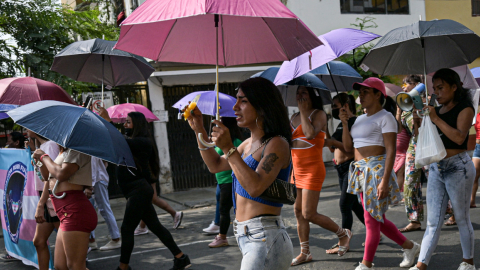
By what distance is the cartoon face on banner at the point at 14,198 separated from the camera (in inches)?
212

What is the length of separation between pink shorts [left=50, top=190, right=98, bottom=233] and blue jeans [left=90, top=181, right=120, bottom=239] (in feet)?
8.24

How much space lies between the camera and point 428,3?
1567cm

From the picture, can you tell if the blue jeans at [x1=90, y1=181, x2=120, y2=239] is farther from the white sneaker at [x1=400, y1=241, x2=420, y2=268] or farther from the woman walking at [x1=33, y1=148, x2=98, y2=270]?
the white sneaker at [x1=400, y1=241, x2=420, y2=268]

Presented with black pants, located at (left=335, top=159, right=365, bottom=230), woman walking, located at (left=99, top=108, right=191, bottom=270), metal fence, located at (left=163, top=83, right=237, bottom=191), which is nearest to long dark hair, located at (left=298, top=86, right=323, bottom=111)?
black pants, located at (left=335, top=159, right=365, bottom=230)

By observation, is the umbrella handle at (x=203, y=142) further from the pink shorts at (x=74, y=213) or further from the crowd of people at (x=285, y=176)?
the pink shorts at (x=74, y=213)

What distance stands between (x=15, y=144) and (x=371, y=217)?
239 inches

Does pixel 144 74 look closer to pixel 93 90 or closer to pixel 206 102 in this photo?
pixel 206 102

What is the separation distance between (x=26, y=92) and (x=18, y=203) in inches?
55.3

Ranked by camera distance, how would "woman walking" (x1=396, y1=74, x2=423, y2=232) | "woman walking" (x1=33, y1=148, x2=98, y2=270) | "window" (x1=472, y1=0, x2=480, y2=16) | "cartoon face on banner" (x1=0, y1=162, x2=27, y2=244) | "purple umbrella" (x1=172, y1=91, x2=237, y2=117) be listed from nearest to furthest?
"woman walking" (x1=33, y1=148, x2=98, y2=270) < "cartoon face on banner" (x1=0, y1=162, x2=27, y2=244) < "woman walking" (x1=396, y1=74, x2=423, y2=232) < "purple umbrella" (x1=172, y1=91, x2=237, y2=117) < "window" (x1=472, y1=0, x2=480, y2=16)

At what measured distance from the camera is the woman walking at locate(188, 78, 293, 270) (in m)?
2.51

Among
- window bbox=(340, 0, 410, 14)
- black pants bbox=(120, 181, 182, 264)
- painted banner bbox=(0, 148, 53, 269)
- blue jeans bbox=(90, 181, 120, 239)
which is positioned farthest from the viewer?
window bbox=(340, 0, 410, 14)

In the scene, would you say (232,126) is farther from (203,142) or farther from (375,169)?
(203,142)

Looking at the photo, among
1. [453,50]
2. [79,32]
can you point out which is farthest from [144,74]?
[453,50]

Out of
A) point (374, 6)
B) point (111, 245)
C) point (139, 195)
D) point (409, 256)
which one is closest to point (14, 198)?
point (111, 245)
